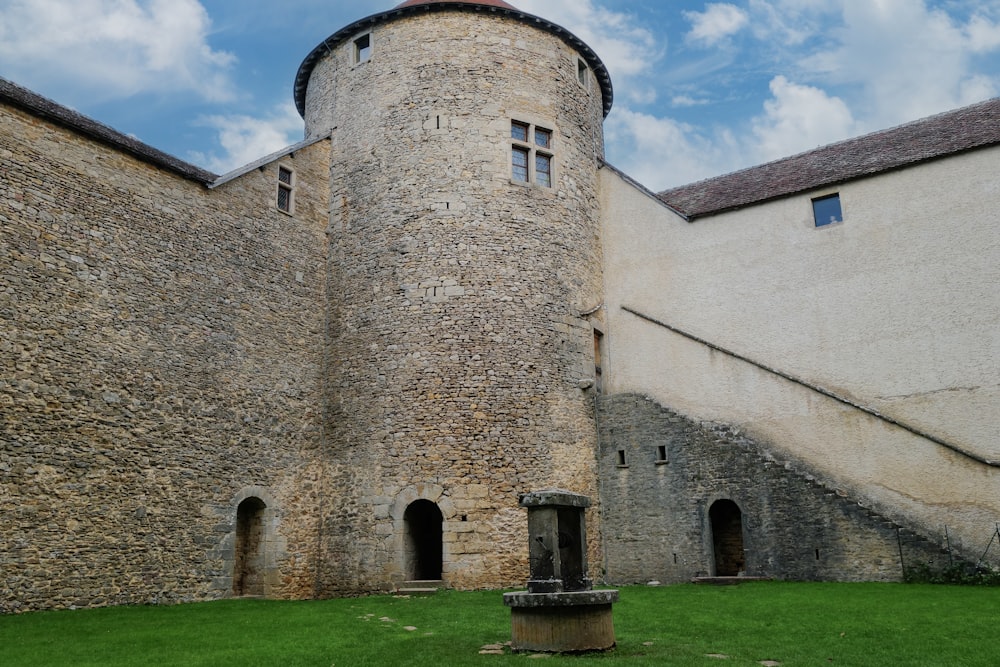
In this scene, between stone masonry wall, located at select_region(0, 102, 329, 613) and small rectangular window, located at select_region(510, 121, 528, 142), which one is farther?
small rectangular window, located at select_region(510, 121, 528, 142)

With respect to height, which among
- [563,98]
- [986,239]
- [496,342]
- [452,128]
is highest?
[563,98]

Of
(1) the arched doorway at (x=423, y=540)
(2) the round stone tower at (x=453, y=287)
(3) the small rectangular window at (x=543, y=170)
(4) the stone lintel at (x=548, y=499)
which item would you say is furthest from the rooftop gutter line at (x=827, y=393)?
(4) the stone lintel at (x=548, y=499)

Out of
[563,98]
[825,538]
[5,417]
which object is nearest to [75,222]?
[5,417]


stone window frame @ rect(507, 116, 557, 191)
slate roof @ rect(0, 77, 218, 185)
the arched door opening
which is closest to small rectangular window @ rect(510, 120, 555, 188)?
stone window frame @ rect(507, 116, 557, 191)

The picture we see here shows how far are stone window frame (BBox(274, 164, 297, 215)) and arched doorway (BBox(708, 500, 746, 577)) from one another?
11.8m

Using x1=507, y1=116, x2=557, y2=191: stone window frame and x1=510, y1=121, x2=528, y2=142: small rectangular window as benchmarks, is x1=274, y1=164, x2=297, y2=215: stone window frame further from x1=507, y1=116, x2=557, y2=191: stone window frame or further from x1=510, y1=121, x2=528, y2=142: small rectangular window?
x1=510, y1=121, x2=528, y2=142: small rectangular window

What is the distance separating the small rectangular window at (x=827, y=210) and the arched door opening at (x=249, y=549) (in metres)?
13.7

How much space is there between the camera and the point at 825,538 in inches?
626

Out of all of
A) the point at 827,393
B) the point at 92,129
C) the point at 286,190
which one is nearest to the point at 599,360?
the point at 827,393

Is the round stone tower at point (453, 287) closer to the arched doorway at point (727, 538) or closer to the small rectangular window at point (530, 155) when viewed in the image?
the small rectangular window at point (530, 155)

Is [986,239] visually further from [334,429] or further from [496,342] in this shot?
[334,429]

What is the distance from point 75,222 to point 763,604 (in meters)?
13.2

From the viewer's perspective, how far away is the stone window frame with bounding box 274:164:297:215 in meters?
19.4

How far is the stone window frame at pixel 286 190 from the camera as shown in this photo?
1941 centimetres
